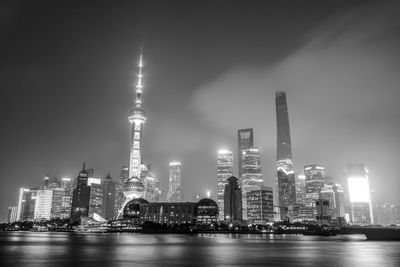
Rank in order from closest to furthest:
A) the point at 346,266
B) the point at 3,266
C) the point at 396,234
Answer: the point at 3,266 < the point at 346,266 < the point at 396,234

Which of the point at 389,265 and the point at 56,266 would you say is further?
the point at 389,265

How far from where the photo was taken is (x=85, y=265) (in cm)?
A: 4706

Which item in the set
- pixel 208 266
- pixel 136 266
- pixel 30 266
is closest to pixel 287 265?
pixel 208 266

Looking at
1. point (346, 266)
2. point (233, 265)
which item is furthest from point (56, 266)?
point (346, 266)

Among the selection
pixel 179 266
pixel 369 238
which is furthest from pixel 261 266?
pixel 369 238

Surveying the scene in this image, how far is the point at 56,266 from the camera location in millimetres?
45875

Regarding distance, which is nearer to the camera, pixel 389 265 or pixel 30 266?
pixel 30 266

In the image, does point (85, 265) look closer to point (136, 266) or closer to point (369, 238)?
point (136, 266)

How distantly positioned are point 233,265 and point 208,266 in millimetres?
3760

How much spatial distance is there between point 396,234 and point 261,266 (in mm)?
132075

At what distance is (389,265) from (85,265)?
4020 centimetres

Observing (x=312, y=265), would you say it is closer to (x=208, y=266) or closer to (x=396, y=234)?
(x=208, y=266)

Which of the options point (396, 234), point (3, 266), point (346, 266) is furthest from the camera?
point (396, 234)

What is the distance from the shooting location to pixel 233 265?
1924 inches
